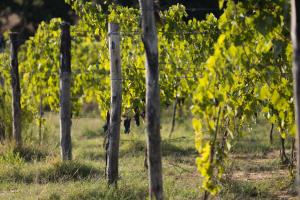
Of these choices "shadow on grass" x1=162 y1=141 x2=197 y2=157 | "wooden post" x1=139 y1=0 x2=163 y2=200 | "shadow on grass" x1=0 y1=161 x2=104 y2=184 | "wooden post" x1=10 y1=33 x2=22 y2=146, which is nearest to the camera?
"wooden post" x1=139 y1=0 x2=163 y2=200

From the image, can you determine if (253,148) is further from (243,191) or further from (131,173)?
(243,191)

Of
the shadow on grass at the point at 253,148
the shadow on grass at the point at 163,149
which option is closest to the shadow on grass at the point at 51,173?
the shadow on grass at the point at 163,149

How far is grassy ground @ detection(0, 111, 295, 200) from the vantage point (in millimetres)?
6895

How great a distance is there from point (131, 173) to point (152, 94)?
12.1 feet

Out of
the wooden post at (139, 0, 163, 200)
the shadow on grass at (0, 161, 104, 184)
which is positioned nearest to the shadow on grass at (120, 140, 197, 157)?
the shadow on grass at (0, 161, 104, 184)

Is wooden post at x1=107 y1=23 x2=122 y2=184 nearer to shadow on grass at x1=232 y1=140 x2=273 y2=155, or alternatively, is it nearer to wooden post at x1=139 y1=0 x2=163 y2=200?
wooden post at x1=139 y1=0 x2=163 y2=200

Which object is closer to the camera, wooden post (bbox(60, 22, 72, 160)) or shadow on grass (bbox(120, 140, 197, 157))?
wooden post (bbox(60, 22, 72, 160))

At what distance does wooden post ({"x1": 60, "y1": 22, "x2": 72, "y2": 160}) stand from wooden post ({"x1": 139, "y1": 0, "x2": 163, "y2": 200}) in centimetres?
372

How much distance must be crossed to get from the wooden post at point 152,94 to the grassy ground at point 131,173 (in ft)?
5.25

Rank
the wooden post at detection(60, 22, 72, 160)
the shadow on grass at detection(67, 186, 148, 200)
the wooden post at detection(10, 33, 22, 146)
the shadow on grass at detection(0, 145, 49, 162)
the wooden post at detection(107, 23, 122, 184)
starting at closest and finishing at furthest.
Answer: the shadow on grass at detection(67, 186, 148, 200) < the wooden post at detection(107, 23, 122, 184) < the wooden post at detection(60, 22, 72, 160) < the shadow on grass at detection(0, 145, 49, 162) < the wooden post at detection(10, 33, 22, 146)

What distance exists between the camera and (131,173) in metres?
8.44

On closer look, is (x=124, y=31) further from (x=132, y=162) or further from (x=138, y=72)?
(x=132, y=162)

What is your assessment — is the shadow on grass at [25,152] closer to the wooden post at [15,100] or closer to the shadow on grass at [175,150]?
the wooden post at [15,100]

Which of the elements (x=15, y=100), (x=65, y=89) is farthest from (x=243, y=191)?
(x=15, y=100)
